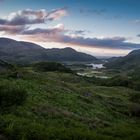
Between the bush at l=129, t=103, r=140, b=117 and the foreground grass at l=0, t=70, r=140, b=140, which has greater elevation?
the foreground grass at l=0, t=70, r=140, b=140

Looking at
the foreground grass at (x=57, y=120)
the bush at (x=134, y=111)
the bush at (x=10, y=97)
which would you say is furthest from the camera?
the bush at (x=134, y=111)

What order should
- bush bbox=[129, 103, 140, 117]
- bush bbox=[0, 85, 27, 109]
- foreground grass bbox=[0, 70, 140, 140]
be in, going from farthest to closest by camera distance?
bush bbox=[129, 103, 140, 117] < bush bbox=[0, 85, 27, 109] < foreground grass bbox=[0, 70, 140, 140]

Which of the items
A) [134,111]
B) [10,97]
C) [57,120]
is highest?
[10,97]

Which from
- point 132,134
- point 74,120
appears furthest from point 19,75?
point 132,134

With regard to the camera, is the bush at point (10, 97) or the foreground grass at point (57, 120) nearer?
the foreground grass at point (57, 120)

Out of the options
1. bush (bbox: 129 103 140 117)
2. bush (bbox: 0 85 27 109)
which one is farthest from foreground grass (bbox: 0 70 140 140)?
bush (bbox: 0 85 27 109)

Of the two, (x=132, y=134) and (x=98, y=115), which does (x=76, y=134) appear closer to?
(x=132, y=134)

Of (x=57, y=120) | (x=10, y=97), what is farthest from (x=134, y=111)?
(x=10, y=97)

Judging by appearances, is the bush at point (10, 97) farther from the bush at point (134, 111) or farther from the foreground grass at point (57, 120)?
the bush at point (134, 111)

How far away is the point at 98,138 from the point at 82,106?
19455mm

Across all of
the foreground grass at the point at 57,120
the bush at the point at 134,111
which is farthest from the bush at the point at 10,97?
the bush at the point at 134,111

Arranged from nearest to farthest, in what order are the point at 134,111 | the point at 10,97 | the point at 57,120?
1. the point at 10,97
2. the point at 57,120
3. the point at 134,111

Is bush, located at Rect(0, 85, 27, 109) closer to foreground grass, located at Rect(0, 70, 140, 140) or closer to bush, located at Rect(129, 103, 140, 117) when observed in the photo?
foreground grass, located at Rect(0, 70, 140, 140)

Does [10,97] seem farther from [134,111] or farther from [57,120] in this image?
[134,111]
